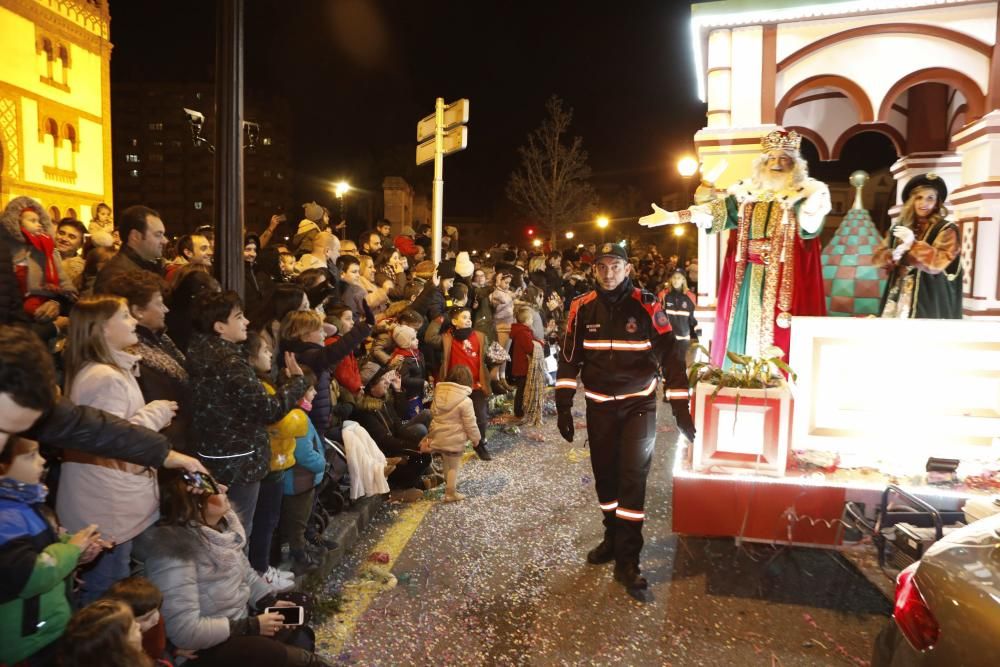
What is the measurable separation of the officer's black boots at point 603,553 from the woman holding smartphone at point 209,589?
2206mm

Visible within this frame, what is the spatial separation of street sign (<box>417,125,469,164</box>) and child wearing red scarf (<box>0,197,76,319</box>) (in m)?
5.00

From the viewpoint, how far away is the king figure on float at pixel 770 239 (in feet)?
18.9

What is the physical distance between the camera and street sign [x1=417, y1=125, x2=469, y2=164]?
9.18 metres

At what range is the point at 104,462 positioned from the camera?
3148 mm

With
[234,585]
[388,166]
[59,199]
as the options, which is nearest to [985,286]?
[234,585]

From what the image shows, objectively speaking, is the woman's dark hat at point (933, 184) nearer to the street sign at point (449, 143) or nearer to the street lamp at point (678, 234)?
the street sign at point (449, 143)

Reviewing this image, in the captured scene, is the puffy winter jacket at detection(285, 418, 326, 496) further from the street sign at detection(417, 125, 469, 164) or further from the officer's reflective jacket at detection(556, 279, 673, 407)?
the street sign at detection(417, 125, 469, 164)

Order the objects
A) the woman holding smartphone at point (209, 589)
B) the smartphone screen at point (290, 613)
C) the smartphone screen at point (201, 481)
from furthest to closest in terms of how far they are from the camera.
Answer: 1. the smartphone screen at point (290, 613)
2. the smartphone screen at point (201, 481)
3. the woman holding smartphone at point (209, 589)

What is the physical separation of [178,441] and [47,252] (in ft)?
8.38

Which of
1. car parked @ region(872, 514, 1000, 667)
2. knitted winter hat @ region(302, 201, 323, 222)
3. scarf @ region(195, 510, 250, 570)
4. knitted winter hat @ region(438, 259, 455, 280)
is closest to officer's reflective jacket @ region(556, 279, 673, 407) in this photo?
car parked @ region(872, 514, 1000, 667)

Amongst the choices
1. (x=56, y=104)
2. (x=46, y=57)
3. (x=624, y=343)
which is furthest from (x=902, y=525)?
(x=46, y=57)

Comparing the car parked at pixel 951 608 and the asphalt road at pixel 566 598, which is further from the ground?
the car parked at pixel 951 608

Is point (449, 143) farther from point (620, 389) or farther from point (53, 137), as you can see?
point (53, 137)

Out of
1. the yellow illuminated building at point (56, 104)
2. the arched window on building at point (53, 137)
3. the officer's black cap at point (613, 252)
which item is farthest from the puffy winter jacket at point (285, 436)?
the arched window on building at point (53, 137)
